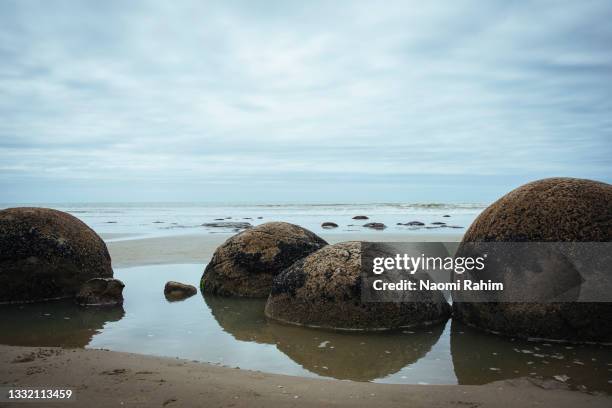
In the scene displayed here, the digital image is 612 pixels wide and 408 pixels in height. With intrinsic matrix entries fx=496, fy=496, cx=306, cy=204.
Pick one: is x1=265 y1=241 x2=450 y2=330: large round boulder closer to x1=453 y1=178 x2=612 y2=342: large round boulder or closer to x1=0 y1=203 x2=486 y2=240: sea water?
x1=453 y1=178 x2=612 y2=342: large round boulder

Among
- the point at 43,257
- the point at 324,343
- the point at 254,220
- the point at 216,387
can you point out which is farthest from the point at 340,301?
the point at 254,220

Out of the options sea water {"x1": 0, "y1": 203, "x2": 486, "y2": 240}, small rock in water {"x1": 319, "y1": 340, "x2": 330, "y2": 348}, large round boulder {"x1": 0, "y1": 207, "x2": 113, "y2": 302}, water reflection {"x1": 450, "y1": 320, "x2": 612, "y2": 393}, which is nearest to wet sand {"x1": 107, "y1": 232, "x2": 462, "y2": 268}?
large round boulder {"x1": 0, "y1": 207, "x2": 113, "y2": 302}

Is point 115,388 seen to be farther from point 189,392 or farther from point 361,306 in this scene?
point 361,306

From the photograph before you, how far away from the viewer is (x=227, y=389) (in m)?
3.75

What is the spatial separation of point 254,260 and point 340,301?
2534 mm

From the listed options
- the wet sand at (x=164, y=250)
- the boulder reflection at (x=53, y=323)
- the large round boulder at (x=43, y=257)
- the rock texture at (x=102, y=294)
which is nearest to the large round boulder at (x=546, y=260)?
the boulder reflection at (x=53, y=323)

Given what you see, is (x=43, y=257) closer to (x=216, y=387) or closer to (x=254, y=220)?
(x=216, y=387)

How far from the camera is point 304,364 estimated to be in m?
4.70

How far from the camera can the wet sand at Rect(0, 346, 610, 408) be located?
139 inches

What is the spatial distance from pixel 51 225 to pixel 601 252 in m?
7.95

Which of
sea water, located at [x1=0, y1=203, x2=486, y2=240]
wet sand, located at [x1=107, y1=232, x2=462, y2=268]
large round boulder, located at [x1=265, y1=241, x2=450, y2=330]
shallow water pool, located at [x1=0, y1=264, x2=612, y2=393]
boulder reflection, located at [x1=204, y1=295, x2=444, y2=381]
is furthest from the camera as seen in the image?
sea water, located at [x1=0, y1=203, x2=486, y2=240]

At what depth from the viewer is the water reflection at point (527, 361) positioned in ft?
13.9

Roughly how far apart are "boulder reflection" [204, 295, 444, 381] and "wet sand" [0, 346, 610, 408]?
520 mm

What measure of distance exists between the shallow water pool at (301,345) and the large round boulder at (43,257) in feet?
1.66
